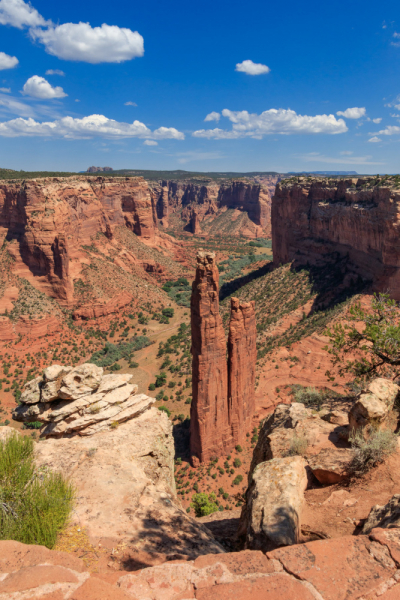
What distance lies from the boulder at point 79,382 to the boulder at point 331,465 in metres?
9.28

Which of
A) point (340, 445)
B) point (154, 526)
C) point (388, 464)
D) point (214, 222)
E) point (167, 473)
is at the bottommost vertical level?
point (167, 473)

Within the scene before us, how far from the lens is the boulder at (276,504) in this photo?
743cm

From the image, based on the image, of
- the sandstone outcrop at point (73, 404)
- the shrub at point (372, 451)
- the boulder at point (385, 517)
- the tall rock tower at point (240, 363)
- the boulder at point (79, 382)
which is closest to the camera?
the boulder at point (385, 517)

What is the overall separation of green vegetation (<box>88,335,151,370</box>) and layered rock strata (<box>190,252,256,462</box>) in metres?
24.6

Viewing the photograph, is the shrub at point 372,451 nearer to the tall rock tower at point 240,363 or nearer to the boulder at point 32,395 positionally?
the boulder at point 32,395

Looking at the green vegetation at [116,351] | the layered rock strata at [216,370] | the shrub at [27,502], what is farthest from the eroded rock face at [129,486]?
the green vegetation at [116,351]

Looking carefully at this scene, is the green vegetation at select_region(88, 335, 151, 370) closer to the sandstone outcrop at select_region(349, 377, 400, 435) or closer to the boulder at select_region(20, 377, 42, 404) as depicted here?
the boulder at select_region(20, 377, 42, 404)

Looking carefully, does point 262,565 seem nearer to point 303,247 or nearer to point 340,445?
point 340,445

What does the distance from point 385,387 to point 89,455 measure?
34.9ft

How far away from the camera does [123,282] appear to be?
72.3m

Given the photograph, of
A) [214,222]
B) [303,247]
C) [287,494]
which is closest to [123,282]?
[303,247]

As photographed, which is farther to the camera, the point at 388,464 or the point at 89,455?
the point at 89,455

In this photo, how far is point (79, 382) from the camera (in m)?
14.8

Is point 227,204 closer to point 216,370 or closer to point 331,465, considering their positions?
point 216,370
